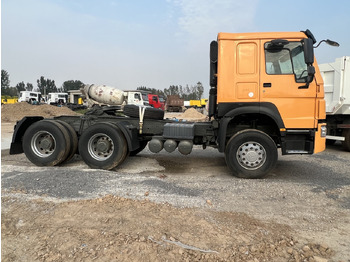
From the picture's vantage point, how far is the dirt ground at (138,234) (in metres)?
2.60

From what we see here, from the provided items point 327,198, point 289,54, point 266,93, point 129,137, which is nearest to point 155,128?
point 129,137

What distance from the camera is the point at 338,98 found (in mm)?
9148

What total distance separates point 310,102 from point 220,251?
393 centimetres

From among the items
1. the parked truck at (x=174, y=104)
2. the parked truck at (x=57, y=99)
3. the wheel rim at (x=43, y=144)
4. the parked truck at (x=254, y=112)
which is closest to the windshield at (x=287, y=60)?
the parked truck at (x=254, y=112)

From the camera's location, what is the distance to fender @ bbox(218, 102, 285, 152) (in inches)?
212

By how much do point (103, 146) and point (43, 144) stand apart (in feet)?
4.83

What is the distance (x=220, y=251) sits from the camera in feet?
8.75

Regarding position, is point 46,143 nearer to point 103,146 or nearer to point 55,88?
point 103,146

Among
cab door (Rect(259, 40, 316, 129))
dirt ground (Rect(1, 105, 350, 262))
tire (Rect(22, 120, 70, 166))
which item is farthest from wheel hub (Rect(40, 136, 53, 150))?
cab door (Rect(259, 40, 316, 129))

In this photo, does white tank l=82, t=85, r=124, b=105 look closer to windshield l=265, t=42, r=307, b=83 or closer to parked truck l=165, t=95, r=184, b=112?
windshield l=265, t=42, r=307, b=83

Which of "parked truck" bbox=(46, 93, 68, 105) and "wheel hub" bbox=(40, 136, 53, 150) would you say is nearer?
"wheel hub" bbox=(40, 136, 53, 150)

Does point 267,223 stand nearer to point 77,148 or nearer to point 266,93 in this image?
point 266,93

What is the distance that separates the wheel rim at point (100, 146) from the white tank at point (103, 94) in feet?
13.5

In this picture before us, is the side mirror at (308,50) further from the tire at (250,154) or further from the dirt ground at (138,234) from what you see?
the dirt ground at (138,234)
